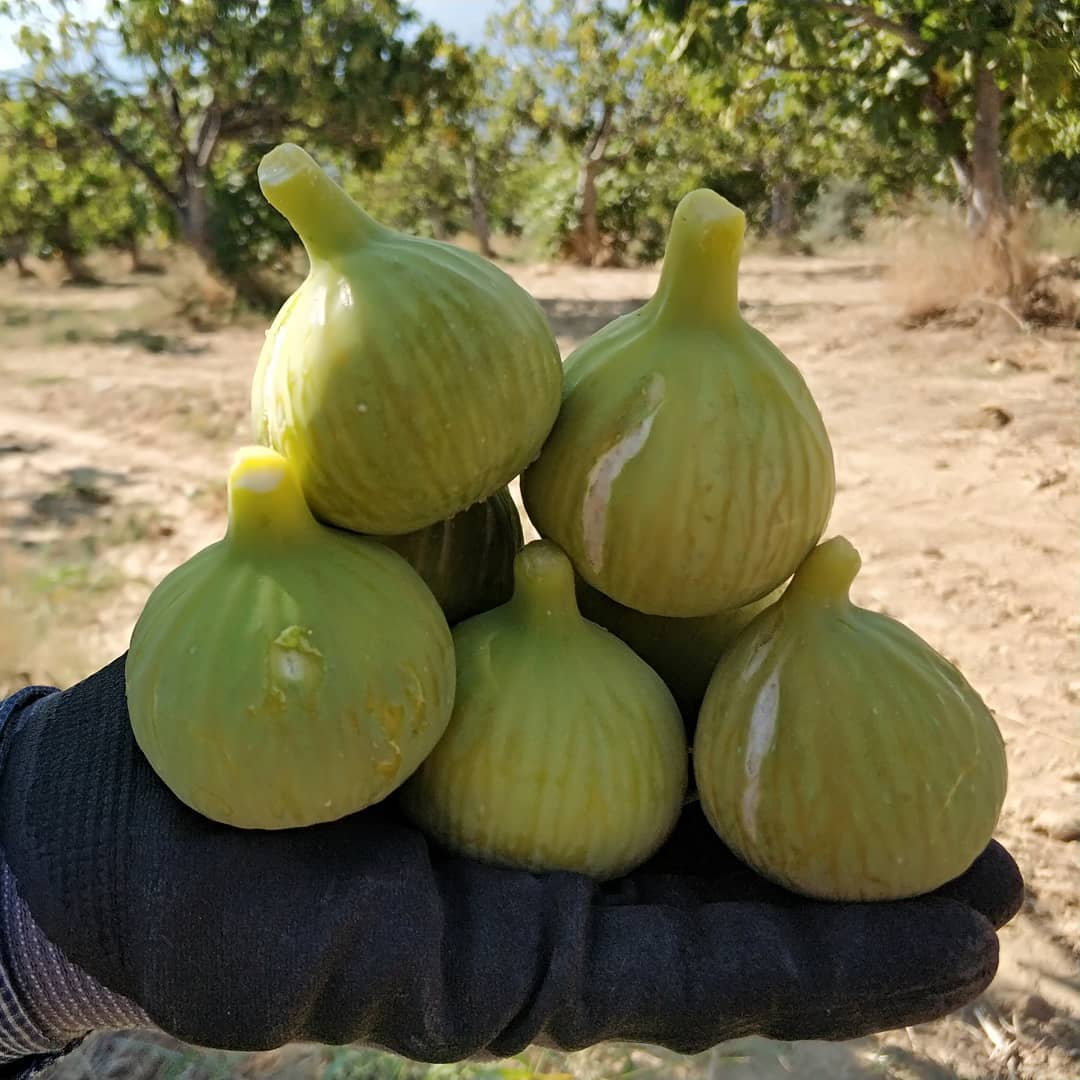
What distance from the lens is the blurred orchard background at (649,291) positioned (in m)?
2.66

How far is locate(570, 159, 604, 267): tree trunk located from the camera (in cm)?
1794

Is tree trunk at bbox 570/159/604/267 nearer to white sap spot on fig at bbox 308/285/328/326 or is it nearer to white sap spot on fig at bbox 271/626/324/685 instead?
white sap spot on fig at bbox 308/285/328/326

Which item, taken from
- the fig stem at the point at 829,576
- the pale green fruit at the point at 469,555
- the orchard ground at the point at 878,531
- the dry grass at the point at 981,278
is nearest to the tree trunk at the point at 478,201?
the orchard ground at the point at 878,531

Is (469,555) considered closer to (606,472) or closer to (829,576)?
(606,472)

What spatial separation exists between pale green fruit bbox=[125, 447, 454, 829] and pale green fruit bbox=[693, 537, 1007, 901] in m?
0.32

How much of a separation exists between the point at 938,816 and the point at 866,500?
4.08 m

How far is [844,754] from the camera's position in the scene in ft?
3.37

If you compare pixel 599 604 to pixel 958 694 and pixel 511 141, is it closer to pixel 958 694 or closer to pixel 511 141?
pixel 958 694

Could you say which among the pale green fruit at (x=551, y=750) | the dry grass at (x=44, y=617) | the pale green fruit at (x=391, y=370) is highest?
the pale green fruit at (x=391, y=370)

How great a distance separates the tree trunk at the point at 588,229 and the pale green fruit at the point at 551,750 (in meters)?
17.5

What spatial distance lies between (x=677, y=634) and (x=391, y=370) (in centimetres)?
53

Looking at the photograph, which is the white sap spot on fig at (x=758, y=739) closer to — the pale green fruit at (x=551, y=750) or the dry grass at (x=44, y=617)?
the pale green fruit at (x=551, y=750)

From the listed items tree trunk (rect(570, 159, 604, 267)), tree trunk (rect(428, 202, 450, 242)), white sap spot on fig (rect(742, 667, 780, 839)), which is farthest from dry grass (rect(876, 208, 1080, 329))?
tree trunk (rect(428, 202, 450, 242))

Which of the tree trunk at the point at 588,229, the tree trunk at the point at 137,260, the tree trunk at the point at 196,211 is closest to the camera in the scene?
the tree trunk at the point at 196,211
